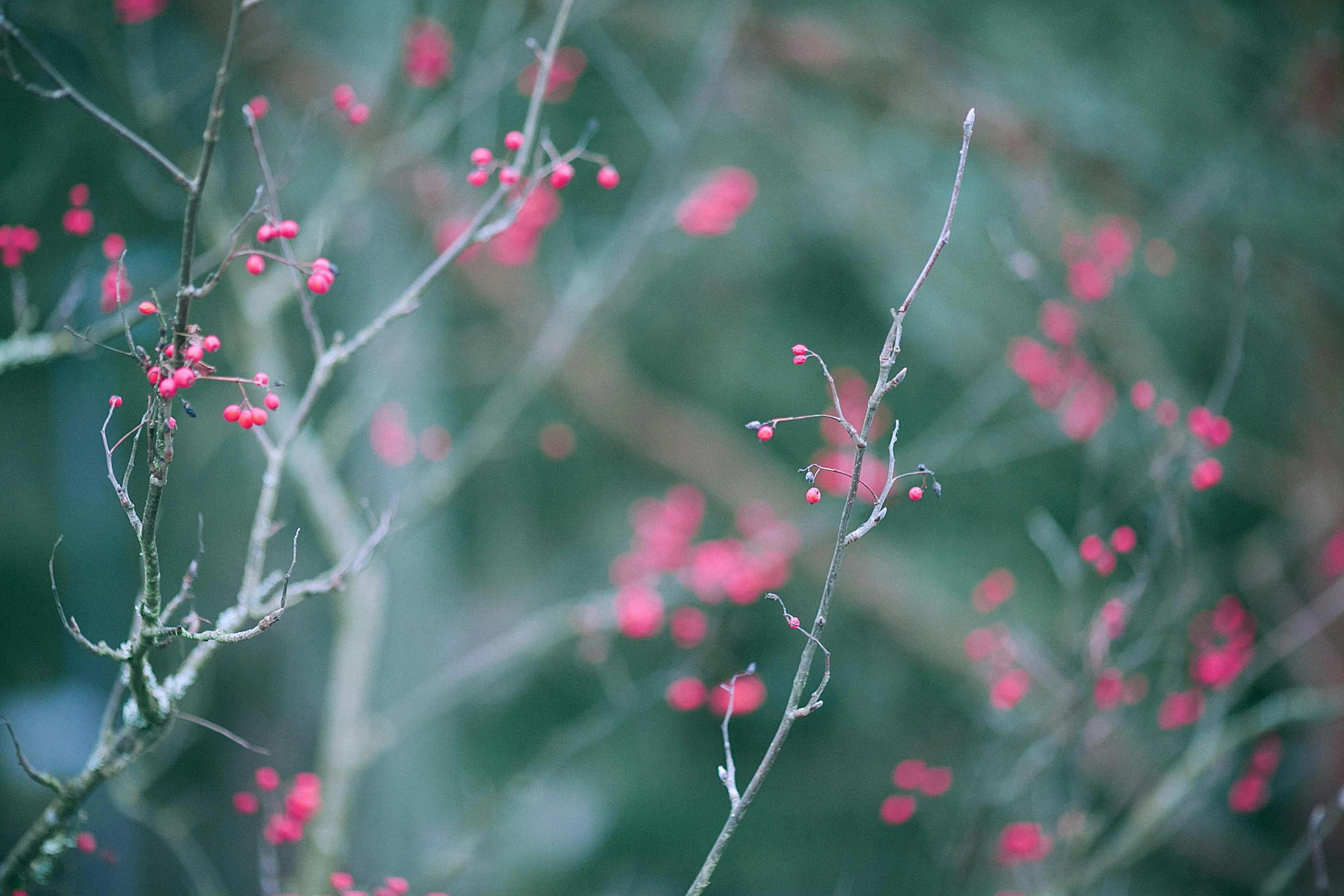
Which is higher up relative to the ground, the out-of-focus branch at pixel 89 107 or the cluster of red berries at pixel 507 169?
the out-of-focus branch at pixel 89 107

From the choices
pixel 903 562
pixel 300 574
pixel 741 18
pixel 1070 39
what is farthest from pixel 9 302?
pixel 1070 39

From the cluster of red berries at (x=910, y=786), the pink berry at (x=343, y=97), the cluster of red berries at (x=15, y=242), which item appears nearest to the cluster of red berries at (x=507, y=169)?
the pink berry at (x=343, y=97)

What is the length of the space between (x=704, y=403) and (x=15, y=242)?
434cm

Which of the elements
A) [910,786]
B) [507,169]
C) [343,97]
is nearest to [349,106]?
[343,97]

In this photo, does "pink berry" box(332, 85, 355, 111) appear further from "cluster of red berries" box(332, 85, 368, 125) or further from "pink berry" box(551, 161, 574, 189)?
"pink berry" box(551, 161, 574, 189)

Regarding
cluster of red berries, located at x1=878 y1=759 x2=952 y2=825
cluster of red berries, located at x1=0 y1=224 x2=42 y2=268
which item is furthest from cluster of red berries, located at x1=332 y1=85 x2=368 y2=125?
cluster of red berries, located at x1=878 y1=759 x2=952 y2=825

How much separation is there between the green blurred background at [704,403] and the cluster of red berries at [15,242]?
822 mm

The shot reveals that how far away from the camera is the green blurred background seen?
3398 millimetres

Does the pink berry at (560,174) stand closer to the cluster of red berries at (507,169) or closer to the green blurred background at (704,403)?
the cluster of red berries at (507,169)

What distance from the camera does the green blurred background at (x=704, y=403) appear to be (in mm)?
3398

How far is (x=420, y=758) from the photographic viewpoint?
4746 mm

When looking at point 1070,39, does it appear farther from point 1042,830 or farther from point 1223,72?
point 1042,830

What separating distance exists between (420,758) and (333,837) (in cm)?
224

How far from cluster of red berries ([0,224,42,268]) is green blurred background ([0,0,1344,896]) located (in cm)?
82
